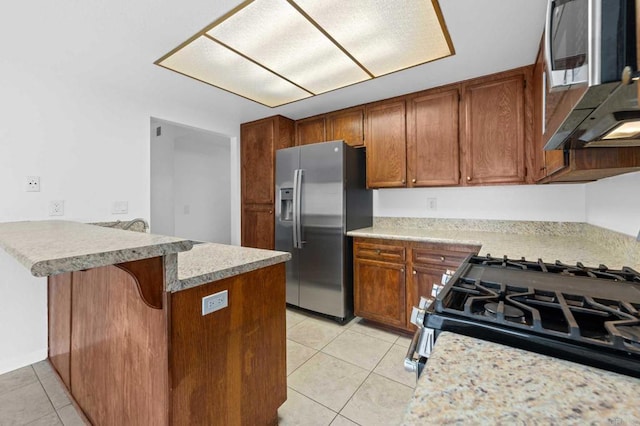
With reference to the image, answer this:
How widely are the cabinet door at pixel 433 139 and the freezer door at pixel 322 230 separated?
697 mm

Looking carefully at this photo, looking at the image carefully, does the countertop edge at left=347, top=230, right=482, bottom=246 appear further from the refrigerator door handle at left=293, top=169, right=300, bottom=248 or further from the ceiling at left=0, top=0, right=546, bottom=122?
the ceiling at left=0, top=0, right=546, bottom=122

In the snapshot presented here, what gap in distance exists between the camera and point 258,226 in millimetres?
3383

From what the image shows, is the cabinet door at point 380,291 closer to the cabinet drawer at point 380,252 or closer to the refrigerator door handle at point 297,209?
the cabinet drawer at point 380,252

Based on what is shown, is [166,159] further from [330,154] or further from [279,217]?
[330,154]

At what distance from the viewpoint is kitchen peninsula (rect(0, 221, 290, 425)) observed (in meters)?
0.89

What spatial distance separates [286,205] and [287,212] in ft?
0.26

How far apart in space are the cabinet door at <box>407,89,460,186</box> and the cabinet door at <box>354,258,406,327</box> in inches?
34.0

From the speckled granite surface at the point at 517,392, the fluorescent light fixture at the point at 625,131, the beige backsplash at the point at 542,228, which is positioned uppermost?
the fluorescent light fixture at the point at 625,131

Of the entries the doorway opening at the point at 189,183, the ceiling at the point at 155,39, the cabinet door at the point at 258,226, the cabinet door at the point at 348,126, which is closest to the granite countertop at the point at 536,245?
the cabinet door at the point at 348,126

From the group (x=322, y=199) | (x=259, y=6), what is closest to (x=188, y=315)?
(x=259, y=6)

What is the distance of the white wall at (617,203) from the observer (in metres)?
1.29

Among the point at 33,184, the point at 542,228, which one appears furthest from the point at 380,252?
the point at 33,184

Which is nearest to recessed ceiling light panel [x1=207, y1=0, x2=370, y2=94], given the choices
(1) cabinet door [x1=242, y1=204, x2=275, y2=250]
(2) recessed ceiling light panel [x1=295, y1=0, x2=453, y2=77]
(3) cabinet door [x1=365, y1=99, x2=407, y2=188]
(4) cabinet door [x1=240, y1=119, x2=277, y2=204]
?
(2) recessed ceiling light panel [x1=295, y1=0, x2=453, y2=77]

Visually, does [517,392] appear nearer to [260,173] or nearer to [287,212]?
[287,212]
